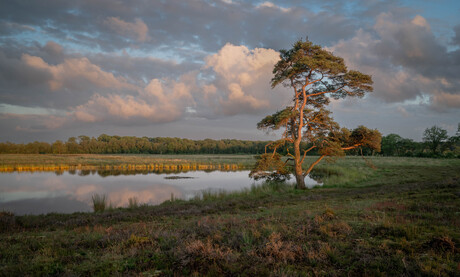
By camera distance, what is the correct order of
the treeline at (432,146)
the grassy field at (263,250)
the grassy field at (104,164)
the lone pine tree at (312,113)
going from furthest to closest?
the treeline at (432,146), the grassy field at (104,164), the lone pine tree at (312,113), the grassy field at (263,250)

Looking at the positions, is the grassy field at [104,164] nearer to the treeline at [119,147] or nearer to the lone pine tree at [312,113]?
the lone pine tree at [312,113]

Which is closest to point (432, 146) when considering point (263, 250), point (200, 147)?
point (263, 250)

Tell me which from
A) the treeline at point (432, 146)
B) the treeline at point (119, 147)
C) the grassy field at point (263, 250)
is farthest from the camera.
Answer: the treeline at point (119, 147)

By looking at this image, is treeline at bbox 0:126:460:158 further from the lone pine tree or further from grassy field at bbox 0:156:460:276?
→ grassy field at bbox 0:156:460:276

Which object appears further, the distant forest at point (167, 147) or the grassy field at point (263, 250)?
the distant forest at point (167, 147)

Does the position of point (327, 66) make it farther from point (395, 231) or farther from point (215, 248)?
point (215, 248)

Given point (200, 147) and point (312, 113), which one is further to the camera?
point (200, 147)

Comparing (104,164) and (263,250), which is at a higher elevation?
(263,250)

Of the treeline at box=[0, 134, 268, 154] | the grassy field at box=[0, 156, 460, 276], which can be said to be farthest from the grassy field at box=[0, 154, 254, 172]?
the treeline at box=[0, 134, 268, 154]

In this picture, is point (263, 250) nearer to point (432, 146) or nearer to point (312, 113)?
point (312, 113)

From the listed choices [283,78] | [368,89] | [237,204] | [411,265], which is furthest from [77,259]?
[368,89]

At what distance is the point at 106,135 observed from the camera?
7357 inches

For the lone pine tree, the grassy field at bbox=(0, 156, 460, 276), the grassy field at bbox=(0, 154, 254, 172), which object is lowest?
the grassy field at bbox=(0, 154, 254, 172)

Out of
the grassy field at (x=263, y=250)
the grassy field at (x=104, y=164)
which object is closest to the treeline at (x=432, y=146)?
the grassy field at (x=104, y=164)
